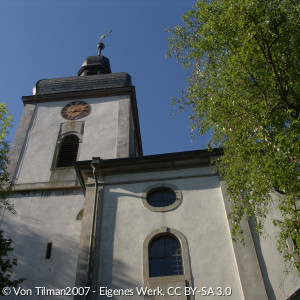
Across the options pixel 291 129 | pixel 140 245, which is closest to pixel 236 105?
pixel 291 129

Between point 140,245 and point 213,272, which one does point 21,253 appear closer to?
point 140,245

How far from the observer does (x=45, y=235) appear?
1442 cm

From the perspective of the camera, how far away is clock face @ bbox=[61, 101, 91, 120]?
20244 millimetres

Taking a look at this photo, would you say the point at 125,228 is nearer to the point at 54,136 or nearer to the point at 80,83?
the point at 54,136

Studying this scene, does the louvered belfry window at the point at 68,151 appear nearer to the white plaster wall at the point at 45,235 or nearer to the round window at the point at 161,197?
the white plaster wall at the point at 45,235

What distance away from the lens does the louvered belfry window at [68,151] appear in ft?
58.5

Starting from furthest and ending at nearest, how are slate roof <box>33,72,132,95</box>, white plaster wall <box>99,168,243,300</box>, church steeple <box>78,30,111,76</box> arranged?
church steeple <box>78,30,111,76</box> → slate roof <box>33,72,132,95</box> → white plaster wall <box>99,168,243,300</box>

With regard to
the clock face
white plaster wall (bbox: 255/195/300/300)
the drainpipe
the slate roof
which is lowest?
white plaster wall (bbox: 255/195/300/300)

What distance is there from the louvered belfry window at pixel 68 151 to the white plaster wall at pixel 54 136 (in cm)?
37

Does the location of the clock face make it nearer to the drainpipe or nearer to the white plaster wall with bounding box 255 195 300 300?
the drainpipe

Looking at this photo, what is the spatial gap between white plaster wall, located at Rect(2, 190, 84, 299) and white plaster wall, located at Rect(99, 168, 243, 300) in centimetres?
243

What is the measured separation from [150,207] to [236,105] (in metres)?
4.62

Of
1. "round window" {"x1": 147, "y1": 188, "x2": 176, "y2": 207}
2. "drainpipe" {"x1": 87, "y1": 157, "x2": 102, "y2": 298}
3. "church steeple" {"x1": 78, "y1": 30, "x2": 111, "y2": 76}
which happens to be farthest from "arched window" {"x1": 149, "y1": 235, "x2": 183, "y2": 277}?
"church steeple" {"x1": 78, "y1": 30, "x2": 111, "y2": 76}

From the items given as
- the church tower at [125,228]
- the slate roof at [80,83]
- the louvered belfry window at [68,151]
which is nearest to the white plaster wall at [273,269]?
the church tower at [125,228]
